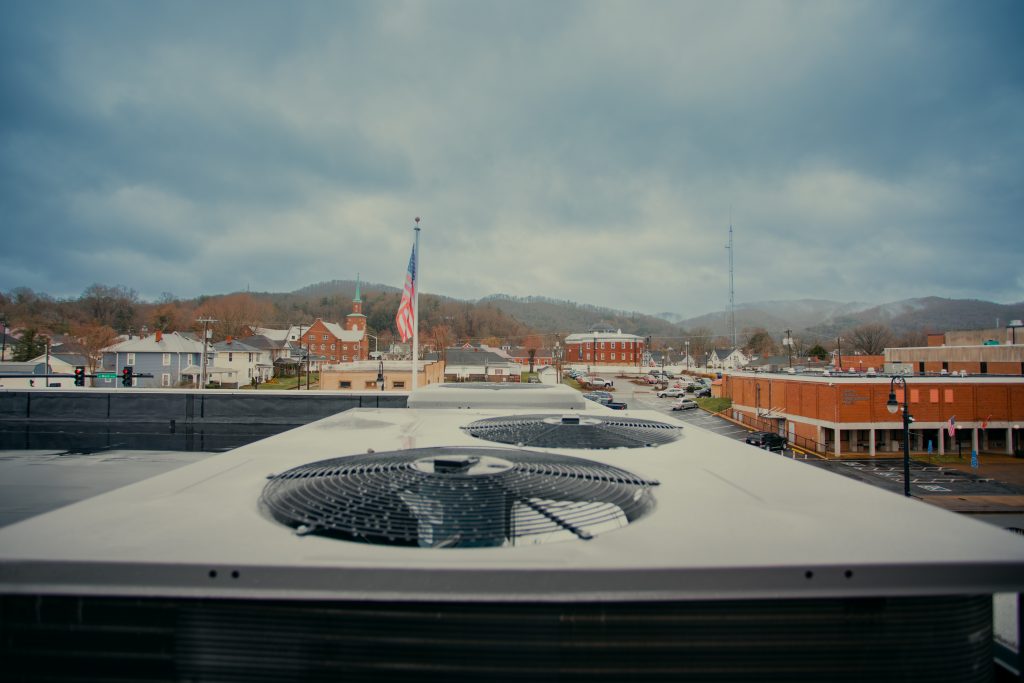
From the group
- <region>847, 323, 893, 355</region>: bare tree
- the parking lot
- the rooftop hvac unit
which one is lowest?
the parking lot

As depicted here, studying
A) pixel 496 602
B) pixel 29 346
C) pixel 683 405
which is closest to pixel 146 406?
pixel 496 602

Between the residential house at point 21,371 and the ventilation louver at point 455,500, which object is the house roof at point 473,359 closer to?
the residential house at point 21,371

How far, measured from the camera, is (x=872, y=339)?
6681 cm

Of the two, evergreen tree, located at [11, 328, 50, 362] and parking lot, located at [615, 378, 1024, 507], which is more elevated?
evergreen tree, located at [11, 328, 50, 362]

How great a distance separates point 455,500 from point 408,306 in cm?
930

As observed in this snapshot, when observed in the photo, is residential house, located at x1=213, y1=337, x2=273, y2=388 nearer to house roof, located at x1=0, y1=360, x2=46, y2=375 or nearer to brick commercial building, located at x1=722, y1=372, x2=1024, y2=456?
house roof, located at x1=0, y1=360, x2=46, y2=375

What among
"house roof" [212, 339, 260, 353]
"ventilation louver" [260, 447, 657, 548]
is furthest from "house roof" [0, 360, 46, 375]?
"ventilation louver" [260, 447, 657, 548]

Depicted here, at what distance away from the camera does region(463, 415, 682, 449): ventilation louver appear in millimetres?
5164

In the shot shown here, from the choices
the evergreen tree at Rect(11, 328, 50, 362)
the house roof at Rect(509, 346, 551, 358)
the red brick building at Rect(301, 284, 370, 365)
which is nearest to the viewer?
the evergreen tree at Rect(11, 328, 50, 362)

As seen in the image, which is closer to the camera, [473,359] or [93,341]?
[473,359]

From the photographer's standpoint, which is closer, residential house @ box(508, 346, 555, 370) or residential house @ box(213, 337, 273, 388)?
residential house @ box(213, 337, 273, 388)

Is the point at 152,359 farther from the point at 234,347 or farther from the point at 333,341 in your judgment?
the point at 333,341

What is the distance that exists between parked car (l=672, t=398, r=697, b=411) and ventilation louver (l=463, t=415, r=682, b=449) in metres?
33.8

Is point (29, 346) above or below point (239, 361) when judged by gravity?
above
